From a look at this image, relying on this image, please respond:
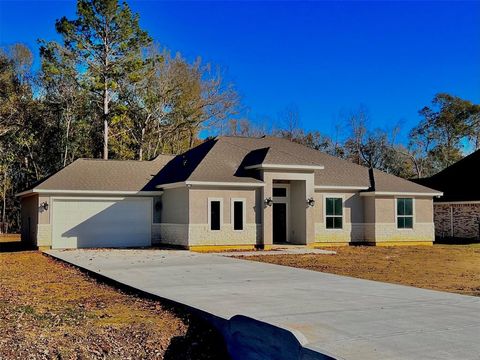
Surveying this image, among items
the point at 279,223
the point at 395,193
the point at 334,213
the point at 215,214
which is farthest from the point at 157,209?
the point at 395,193

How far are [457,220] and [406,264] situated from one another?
49.3 feet

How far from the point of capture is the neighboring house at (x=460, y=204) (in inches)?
1165

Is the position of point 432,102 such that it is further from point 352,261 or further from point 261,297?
point 261,297

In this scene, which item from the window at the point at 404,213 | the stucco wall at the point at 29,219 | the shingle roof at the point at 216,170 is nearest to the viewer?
the shingle roof at the point at 216,170

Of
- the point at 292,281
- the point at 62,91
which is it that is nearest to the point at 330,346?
the point at 292,281

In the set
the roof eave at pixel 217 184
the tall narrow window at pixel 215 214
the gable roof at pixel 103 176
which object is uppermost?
the gable roof at pixel 103 176

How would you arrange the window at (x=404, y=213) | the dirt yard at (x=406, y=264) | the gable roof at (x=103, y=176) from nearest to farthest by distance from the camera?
the dirt yard at (x=406, y=264) → the gable roof at (x=103, y=176) → the window at (x=404, y=213)

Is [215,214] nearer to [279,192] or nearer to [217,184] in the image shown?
[217,184]

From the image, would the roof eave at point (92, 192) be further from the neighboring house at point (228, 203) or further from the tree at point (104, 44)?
the tree at point (104, 44)

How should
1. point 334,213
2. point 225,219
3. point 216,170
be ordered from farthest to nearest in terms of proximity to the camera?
point 334,213
point 216,170
point 225,219

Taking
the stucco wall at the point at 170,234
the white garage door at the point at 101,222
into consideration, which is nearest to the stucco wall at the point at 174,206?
the stucco wall at the point at 170,234

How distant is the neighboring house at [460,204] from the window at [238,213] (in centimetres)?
1395

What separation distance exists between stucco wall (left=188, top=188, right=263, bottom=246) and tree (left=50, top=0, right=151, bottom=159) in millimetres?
16819

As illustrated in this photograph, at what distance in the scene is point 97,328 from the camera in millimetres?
7945
